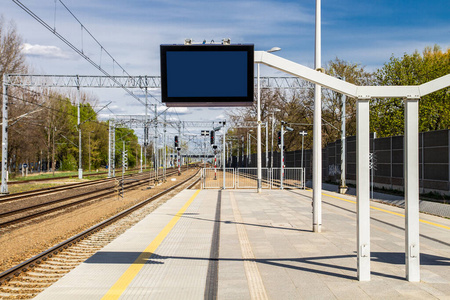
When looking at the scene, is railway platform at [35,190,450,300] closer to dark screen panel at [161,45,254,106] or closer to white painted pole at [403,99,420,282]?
white painted pole at [403,99,420,282]

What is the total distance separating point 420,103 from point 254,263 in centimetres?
3401

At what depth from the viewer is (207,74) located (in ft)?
26.2

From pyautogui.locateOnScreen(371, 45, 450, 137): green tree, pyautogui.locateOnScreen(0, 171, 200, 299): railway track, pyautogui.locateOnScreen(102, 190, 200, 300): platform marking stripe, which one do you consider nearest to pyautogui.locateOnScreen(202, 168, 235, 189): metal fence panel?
pyautogui.locateOnScreen(371, 45, 450, 137): green tree

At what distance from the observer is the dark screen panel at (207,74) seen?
25.9 ft

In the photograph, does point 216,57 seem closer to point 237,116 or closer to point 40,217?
point 40,217

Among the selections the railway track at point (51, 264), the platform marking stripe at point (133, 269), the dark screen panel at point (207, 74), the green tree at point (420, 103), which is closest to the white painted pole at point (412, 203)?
the dark screen panel at point (207, 74)

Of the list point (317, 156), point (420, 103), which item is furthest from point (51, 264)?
point (420, 103)

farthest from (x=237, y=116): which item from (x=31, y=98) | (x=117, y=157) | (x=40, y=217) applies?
(x=40, y=217)

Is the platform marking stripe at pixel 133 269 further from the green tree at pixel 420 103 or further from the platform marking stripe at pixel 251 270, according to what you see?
the green tree at pixel 420 103

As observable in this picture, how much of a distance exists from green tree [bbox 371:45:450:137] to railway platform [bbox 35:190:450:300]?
1036 inches

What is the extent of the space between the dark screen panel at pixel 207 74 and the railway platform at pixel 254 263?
293 cm

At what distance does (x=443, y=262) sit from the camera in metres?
9.09

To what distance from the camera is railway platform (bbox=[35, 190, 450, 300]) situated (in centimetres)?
709

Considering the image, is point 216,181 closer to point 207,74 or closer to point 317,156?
point 317,156
